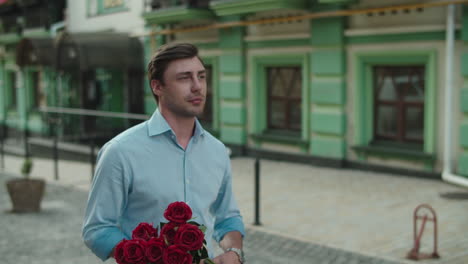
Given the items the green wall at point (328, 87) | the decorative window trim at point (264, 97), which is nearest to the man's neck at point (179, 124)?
the green wall at point (328, 87)

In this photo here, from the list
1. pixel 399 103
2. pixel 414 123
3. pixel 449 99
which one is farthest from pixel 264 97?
pixel 449 99

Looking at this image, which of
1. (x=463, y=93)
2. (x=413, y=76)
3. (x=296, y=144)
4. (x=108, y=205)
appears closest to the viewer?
(x=108, y=205)

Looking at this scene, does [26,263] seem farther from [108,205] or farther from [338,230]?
[108,205]

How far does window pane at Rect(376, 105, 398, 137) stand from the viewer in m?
11.7

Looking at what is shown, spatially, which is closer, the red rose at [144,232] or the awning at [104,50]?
the red rose at [144,232]

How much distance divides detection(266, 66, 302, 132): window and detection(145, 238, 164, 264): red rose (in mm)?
11416

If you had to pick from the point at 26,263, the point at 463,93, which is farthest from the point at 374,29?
the point at 26,263

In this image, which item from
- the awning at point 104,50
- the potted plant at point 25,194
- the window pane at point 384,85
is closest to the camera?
the potted plant at point 25,194

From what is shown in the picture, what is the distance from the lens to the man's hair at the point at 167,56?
2.56m

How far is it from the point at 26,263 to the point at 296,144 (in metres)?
7.73

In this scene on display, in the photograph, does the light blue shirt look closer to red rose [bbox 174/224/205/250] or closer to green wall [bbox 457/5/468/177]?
red rose [bbox 174/224/205/250]

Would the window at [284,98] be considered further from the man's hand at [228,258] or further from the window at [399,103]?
the man's hand at [228,258]

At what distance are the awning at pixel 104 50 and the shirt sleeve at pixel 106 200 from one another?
14.7 metres

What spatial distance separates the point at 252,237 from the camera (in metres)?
7.26
